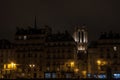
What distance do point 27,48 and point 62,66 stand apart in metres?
9.87

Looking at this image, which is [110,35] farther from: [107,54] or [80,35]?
[80,35]

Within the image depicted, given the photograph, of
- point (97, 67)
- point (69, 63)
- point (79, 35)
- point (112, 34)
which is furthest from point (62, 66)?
point (79, 35)

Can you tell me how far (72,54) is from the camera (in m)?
100

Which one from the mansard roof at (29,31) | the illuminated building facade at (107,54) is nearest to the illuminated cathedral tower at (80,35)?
the mansard roof at (29,31)

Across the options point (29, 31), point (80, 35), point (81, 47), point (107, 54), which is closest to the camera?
point (107, 54)

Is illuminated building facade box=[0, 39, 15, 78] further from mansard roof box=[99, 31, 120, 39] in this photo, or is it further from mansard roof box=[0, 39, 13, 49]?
mansard roof box=[99, 31, 120, 39]

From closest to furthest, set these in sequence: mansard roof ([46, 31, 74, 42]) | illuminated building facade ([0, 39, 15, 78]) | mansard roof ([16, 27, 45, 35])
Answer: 1. mansard roof ([46, 31, 74, 42])
2. mansard roof ([16, 27, 45, 35])
3. illuminated building facade ([0, 39, 15, 78])

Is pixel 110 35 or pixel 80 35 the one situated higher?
pixel 80 35

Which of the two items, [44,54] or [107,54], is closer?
→ [107,54]

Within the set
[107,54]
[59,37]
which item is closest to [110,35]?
[107,54]

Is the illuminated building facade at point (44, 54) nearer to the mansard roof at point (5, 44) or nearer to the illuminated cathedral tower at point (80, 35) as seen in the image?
the mansard roof at point (5, 44)

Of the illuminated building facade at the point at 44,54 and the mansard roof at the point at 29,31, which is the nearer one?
the illuminated building facade at the point at 44,54

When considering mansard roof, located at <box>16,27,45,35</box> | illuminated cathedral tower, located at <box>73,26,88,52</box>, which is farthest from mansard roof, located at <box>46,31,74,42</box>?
illuminated cathedral tower, located at <box>73,26,88,52</box>

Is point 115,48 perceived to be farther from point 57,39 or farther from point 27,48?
point 27,48
